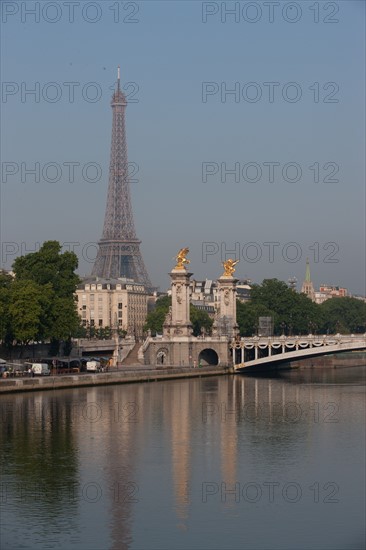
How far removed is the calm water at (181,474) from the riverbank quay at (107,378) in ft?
6.46

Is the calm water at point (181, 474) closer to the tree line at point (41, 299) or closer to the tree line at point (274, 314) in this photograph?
the tree line at point (41, 299)

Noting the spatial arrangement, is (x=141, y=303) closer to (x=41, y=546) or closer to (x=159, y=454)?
(x=159, y=454)

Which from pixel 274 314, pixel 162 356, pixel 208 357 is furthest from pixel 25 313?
pixel 274 314

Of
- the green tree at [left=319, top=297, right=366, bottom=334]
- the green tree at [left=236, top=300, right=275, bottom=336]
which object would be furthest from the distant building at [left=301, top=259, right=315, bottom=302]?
the green tree at [left=236, top=300, right=275, bottom=336]

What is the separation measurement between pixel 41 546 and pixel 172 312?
159 feet

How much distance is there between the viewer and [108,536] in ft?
81.2

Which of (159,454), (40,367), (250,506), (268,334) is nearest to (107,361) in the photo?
(40,367)

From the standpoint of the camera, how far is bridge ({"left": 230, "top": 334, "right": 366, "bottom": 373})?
6675 centimetres

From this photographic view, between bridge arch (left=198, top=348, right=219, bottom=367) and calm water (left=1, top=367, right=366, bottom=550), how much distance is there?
2366 centimetres

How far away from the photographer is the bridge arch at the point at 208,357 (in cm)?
7369

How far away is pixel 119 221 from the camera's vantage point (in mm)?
136500

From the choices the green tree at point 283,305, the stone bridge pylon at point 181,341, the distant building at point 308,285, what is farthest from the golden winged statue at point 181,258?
the distant building at point 308,285

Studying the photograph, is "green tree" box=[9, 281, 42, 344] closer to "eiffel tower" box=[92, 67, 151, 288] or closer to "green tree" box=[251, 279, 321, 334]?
"green tree" box=[251, 279, 321, 334]

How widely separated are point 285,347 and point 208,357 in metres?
4.77
